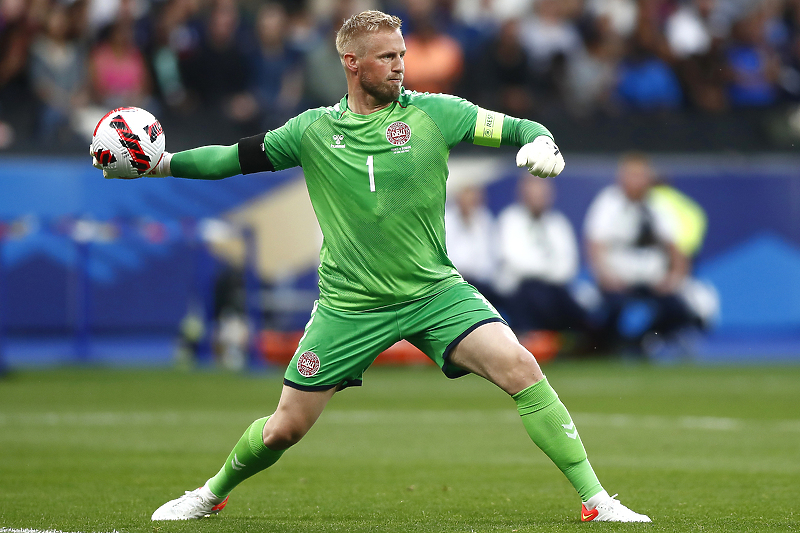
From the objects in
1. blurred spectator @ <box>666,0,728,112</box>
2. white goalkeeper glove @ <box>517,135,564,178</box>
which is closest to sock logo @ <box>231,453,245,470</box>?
white goalkeeper glove @ <box>517,135,564,178</box>

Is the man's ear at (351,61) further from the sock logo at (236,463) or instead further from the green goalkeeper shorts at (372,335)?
the sock logo at (236,463)

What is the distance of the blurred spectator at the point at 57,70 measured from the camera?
18.7 metres

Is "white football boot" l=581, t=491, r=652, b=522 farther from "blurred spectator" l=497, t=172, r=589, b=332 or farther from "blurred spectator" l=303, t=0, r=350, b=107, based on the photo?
"blurred spectator" l=303, t=0, r=350, b=107

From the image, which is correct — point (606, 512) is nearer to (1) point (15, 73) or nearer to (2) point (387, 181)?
(2) point (387, 181)

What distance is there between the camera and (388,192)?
258 inches

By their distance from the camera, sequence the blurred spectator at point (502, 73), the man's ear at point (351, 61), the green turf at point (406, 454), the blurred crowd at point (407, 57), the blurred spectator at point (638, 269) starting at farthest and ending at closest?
the blurred spectator at point (502, 73), the blurred crowd at point (407, 57), the blurred spectator at point (638, 269), the green turf at point (406, 454), the man's ear at point (351, 61)

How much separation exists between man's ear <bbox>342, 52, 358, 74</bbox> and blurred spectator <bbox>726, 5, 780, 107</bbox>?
15.6 meters

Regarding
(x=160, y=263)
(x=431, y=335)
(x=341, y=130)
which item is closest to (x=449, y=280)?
(x=431, y=335)

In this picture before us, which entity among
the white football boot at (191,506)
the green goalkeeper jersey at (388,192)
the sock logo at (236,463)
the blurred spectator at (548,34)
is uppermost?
the blurred spectator at (548,34)

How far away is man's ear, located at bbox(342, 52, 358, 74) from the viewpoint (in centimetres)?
654

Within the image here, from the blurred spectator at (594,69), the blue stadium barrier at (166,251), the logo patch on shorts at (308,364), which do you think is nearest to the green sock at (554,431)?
the logo patch on shorts at (308,364)

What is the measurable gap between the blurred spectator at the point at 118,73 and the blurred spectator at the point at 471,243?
4.94 metres

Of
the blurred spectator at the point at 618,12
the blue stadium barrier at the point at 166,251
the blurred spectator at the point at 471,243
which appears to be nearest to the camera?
the blue stadium barrier at the point at 166,251

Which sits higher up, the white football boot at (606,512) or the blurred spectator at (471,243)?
the blurred spectator at (471,243)
